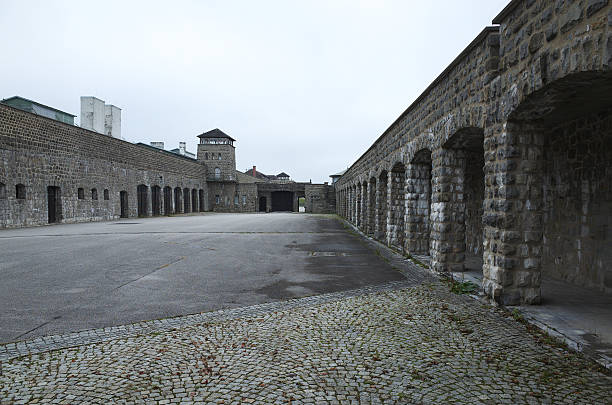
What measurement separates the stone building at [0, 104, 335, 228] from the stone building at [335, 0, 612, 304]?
2017 centimetres

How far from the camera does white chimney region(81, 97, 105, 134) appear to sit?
35.2m

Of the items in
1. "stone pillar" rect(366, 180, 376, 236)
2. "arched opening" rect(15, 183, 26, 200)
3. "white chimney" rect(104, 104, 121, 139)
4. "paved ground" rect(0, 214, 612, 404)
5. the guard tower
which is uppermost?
"white chimney" rect(104, 104, 121, 139)

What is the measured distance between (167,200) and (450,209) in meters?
33.4

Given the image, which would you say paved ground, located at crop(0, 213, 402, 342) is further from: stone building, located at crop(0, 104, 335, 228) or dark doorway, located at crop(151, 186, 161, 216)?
dark doorway, located at crop(151, 186, 161, 216)

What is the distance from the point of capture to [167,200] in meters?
36.7

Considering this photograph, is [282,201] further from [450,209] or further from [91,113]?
[450,209]

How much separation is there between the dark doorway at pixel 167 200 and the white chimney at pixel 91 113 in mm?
8498

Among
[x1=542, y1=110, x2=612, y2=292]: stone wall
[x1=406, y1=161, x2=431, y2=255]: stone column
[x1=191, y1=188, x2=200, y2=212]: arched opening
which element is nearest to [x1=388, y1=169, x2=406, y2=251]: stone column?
[x1=406, y1=161, x2=431, y2=255]: stone column

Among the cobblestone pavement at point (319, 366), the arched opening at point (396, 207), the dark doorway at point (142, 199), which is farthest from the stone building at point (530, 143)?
the dark doorway at point (142, 199)

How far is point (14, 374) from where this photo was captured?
312 centimetres

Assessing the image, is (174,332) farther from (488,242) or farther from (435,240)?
(435,240)

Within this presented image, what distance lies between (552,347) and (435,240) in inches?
160

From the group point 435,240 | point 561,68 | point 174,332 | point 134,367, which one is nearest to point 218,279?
point 174,332

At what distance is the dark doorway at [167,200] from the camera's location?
36375 mm
